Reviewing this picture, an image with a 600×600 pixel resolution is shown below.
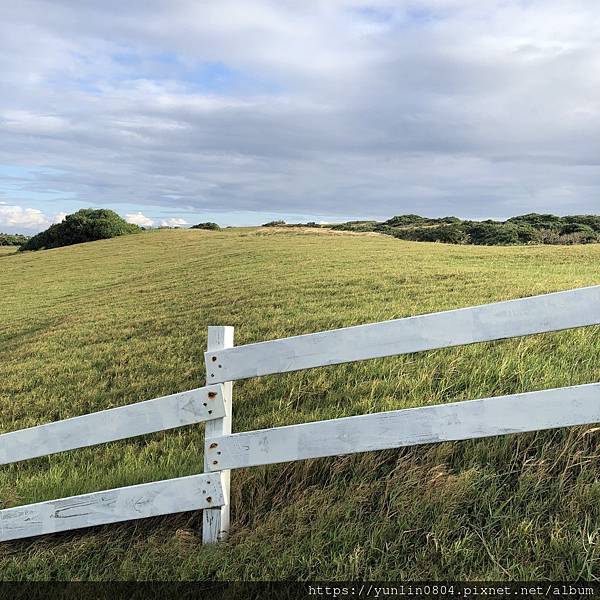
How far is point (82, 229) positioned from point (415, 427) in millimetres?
69972

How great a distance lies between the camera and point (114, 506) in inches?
142

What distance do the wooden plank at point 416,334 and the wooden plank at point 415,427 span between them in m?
0.33

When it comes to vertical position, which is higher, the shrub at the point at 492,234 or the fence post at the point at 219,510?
the shrub at the point at 492,234

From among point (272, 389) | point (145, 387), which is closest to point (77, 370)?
point (145, 387)

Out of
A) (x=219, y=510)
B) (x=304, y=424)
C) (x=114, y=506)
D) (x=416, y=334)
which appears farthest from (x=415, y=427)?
(x=114, y=506)

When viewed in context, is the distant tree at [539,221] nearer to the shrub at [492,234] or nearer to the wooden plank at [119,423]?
the shrub at [492,234]

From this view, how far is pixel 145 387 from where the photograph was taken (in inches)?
287

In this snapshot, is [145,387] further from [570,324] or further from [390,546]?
[570,324]

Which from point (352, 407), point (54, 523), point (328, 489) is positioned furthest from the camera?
point (352, 407)

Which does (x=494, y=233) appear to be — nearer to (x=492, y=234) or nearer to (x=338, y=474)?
(x=492, y=234)

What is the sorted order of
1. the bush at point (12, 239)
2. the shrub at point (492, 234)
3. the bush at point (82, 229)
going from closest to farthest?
the shrub at point (492, 234) < the bush at point (82, 229) < the bush at point (12, 239)

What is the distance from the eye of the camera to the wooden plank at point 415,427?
9.18 feet

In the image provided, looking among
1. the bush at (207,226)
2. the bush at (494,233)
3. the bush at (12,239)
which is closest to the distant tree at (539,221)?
the bush at (494,233)

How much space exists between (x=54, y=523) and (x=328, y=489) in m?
1.93
